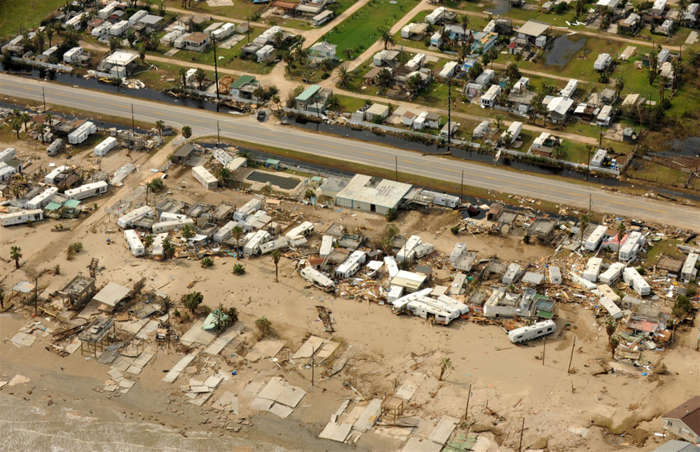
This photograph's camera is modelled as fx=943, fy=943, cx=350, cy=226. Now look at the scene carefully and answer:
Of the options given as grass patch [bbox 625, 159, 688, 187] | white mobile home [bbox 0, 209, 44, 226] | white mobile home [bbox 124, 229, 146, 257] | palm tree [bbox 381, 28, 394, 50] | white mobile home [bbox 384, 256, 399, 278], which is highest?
palm tree [bbox 381, 28, 394, 50]

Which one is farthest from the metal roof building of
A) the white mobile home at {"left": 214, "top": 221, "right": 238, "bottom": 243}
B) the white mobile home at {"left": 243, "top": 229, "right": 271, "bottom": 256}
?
the white mobile home at {"left": 214, "top": 221, "right": 238, "bottom": 243}

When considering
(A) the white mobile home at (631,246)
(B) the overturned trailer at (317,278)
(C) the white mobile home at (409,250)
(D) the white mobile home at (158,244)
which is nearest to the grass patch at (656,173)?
(A) the white mobile home at (631,246)

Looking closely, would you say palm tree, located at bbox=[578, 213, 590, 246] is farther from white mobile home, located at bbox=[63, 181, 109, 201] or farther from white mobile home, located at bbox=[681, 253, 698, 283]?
→ white mobile home, located at bbox=[63, 181, 109, 201]

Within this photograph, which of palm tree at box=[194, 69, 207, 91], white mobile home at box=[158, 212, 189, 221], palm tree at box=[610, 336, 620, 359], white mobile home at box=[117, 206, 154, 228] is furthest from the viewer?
palm tree at box=[194, 69, 207, 91]

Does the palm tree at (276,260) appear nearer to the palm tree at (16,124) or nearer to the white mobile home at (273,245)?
the white mobile home at (273,245)

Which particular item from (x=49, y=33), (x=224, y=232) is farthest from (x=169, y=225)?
(x=49, y=33)

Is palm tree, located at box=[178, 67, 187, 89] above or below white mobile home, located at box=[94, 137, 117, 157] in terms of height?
above

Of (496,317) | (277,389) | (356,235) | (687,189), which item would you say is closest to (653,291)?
(496,317)
